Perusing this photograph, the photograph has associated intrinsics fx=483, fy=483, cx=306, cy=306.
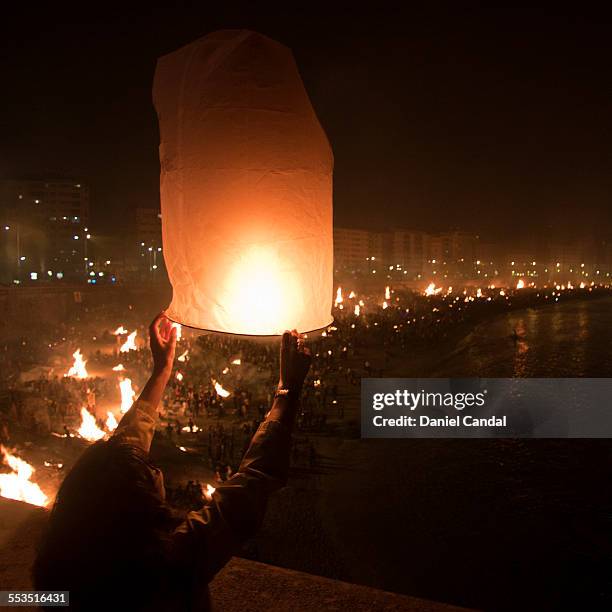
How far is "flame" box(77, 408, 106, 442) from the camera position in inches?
530

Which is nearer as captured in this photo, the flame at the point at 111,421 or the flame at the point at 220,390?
the flame at the point at 111,421

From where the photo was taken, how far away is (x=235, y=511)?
57.4 inches

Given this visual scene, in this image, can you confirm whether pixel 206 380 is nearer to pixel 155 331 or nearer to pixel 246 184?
pixel 155 331

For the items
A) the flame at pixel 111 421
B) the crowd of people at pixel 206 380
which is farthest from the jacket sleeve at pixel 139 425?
the flame at pixel 111 421

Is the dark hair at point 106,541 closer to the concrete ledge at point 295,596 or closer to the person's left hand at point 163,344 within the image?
the person's left hand at point 163,344

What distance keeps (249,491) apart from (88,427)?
1417cm

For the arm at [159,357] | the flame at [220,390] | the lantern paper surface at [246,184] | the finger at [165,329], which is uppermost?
the lantern paper surface at [246,184]


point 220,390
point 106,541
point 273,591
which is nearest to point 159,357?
point 106,541

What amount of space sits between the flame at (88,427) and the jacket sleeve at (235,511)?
13.1m

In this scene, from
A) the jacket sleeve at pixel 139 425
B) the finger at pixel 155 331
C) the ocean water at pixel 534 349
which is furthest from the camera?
the ocean water at pixel 534 349

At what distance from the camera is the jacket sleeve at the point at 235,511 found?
1.38 metres

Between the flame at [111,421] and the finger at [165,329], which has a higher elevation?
the finger at [165,329]

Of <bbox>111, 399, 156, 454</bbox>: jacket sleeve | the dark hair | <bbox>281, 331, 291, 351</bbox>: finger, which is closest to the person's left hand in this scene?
<bbox>111, 399, 156, 454</bbox>: jacket sleeve

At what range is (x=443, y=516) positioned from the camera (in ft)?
40.3
